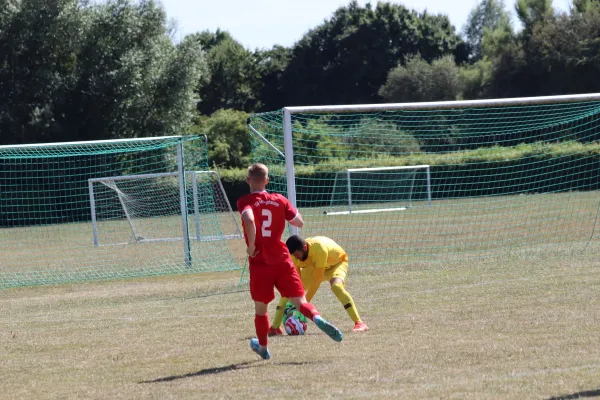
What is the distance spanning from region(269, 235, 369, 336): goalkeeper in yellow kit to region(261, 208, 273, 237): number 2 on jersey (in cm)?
112

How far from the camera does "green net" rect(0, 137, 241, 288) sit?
56.8 feet

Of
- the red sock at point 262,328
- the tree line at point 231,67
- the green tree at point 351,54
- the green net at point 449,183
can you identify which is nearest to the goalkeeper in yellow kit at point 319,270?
the red sock at point 262,328

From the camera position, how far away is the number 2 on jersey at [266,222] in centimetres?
754

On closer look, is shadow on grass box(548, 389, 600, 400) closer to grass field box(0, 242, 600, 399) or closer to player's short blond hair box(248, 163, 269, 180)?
grass field box(0, 242, 600, 399)

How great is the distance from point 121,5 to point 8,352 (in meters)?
35.0

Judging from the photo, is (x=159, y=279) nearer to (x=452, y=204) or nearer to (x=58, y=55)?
(x=452, y=204)

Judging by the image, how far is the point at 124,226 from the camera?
29.1 meters

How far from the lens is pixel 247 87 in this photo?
7181cm

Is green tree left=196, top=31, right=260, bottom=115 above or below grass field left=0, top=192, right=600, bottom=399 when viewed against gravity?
above

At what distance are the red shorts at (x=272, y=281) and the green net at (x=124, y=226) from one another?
8774mm

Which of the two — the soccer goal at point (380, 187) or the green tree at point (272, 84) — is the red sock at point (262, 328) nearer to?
the soccer goal at point (380, 187)

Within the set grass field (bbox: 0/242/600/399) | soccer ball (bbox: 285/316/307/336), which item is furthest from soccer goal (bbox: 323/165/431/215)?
soccer ball (bbox: 285/316/307/336)

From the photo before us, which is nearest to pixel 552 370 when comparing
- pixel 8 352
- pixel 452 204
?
pixel 8 352

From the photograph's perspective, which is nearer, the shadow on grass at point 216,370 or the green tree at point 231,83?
the shadow on grass at point 216,370
